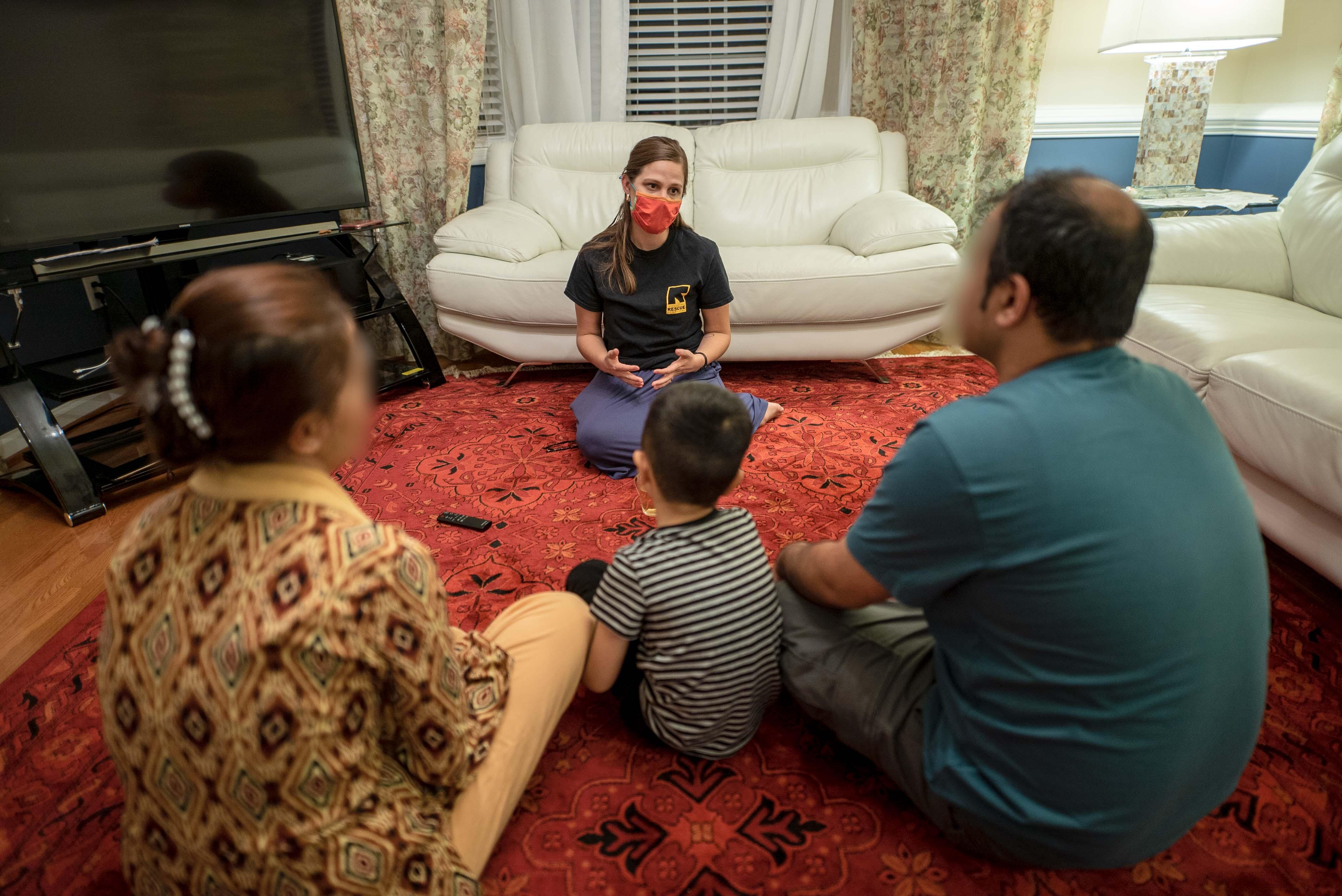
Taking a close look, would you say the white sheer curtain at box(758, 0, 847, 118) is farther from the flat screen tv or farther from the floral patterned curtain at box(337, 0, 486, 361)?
the flat screen tv

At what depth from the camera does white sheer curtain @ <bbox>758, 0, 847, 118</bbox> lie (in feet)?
10.8

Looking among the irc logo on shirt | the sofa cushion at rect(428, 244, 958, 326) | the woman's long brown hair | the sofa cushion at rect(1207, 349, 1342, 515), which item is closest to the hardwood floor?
the sofa cushion at rect(428, 244, 958, 326)

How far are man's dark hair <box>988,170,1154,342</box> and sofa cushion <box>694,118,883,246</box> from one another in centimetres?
225

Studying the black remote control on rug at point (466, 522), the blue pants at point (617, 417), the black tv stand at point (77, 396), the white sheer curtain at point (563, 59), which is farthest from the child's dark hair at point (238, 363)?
the white sheer curtain at point (563, 59)

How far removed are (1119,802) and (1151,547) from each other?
11.4 inches

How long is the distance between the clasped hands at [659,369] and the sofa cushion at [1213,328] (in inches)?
42.8

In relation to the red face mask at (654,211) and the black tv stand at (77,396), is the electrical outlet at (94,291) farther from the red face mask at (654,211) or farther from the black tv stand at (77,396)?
the red face mask at (654,211)

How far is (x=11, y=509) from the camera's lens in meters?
2.02

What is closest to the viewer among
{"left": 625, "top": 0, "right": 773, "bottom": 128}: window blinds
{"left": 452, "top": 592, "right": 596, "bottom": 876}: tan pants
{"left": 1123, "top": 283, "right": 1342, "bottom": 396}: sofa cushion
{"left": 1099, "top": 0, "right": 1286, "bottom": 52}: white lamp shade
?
{"left": 452, "top": 592, "right": 596, "bottom": 876}: tan pants

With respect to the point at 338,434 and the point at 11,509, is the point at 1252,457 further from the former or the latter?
the point at 11,509

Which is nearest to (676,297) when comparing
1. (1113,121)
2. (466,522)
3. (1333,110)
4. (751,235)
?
(466,522)

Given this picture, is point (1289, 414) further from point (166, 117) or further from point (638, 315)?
point (166, 117)

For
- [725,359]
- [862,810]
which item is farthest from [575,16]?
[862,810]

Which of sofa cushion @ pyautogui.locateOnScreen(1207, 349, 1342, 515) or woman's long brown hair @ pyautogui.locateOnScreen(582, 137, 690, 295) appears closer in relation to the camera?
sofa cushion @ pyautogui.locateOnScreen(1207, 349, 1342, 515)
